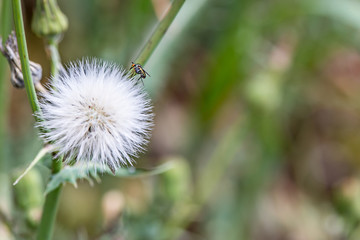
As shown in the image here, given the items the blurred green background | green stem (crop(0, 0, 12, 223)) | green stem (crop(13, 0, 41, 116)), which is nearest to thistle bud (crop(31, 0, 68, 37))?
green stem (crop(0, 0, 12, 223))

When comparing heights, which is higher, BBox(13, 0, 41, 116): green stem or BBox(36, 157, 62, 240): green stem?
BBox(13, 0, 41, 116): green stem

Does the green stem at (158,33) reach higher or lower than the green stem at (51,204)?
higher

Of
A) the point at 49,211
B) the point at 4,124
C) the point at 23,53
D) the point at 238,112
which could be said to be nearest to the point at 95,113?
the point at 23,53

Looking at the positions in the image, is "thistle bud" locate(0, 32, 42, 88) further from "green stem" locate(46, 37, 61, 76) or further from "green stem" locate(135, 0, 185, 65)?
"green stem" locate(135, 0, 185, 65)

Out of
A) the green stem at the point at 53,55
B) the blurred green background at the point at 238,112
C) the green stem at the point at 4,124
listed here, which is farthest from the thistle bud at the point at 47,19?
the blurred green background at the point at 238,112

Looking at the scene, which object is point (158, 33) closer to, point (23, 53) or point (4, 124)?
point (23, 53)

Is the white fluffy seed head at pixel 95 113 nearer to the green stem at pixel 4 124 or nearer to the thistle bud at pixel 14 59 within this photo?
the thistle bud at pixel 14 59
